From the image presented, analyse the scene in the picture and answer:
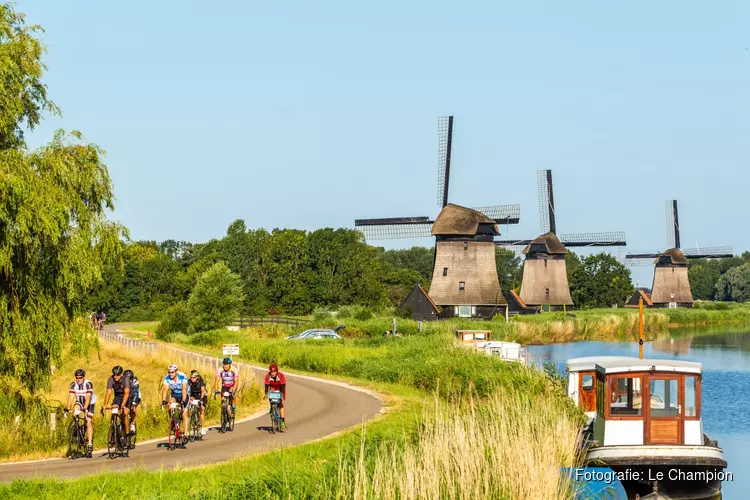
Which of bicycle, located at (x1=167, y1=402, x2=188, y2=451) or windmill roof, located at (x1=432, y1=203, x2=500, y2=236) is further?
windmill roof, located at (x1=432, y1=203, x2=500, y2=236)

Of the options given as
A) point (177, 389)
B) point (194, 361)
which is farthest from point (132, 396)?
point (194, 361)

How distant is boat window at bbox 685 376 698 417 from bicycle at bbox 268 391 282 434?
10085mm

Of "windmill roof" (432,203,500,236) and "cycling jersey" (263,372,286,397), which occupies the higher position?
"windmill roof" (432,203,500,236)

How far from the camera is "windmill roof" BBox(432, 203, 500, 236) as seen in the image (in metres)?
79.8

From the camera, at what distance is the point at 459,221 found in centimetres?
8025

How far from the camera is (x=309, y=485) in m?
15.7

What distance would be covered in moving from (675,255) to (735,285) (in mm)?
49500

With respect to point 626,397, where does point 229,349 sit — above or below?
above

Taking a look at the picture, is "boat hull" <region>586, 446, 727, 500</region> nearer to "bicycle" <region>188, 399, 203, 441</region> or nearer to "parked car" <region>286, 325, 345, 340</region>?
"bicycle" <region>188, 399, 203, 441</region>

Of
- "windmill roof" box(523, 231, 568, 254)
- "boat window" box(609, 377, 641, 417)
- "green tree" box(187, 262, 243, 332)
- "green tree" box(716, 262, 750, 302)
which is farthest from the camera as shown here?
"green tree" box(716, 262, 750, 302)

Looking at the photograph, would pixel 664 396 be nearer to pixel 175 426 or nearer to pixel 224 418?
pixel 224 418

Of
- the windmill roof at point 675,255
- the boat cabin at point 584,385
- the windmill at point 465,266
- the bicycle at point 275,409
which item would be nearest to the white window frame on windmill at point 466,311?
the windmill at point 465,266

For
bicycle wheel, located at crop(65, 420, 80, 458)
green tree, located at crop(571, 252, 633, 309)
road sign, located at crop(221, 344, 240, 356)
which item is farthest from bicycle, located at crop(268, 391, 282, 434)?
green tree, located at crop(571, 252, 633, 309)

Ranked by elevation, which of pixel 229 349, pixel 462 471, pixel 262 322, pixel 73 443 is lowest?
pixel 73 443
